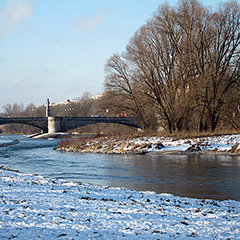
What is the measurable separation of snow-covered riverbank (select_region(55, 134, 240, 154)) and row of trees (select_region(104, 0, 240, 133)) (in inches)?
179

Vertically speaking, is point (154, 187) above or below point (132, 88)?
below

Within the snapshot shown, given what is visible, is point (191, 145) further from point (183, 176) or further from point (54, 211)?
point (54, 211)

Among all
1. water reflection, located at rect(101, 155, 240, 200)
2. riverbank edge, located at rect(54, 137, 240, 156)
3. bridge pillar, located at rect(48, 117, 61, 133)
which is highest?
bridge pillar, located at rect(48, 117, 61, 133)

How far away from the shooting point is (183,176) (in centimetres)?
1549

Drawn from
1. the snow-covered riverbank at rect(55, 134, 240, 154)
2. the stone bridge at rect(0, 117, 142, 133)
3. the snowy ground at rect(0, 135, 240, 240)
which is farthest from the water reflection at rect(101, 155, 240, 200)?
the stone bridge at rect(0, 117, 142, 133)

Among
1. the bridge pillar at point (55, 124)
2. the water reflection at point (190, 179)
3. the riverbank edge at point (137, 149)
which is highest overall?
the bridge pillar at point (55, 124)

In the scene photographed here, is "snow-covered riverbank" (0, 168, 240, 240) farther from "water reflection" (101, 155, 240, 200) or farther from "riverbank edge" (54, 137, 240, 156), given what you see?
"riverbank edge" (54, 137, 240, 156)

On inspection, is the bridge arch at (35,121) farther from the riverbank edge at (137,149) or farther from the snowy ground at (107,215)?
the snowy ground at (107,215)

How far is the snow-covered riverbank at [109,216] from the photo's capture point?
231 inches

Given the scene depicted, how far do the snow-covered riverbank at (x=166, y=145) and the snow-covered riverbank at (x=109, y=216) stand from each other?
698 inches

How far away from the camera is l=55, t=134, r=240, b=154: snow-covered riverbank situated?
2650cm

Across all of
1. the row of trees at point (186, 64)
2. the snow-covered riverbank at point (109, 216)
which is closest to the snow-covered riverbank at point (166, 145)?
the row of trees at point (186, 64)

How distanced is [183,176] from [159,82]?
21.7 m

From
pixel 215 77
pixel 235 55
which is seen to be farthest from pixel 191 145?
pixel 235 55
